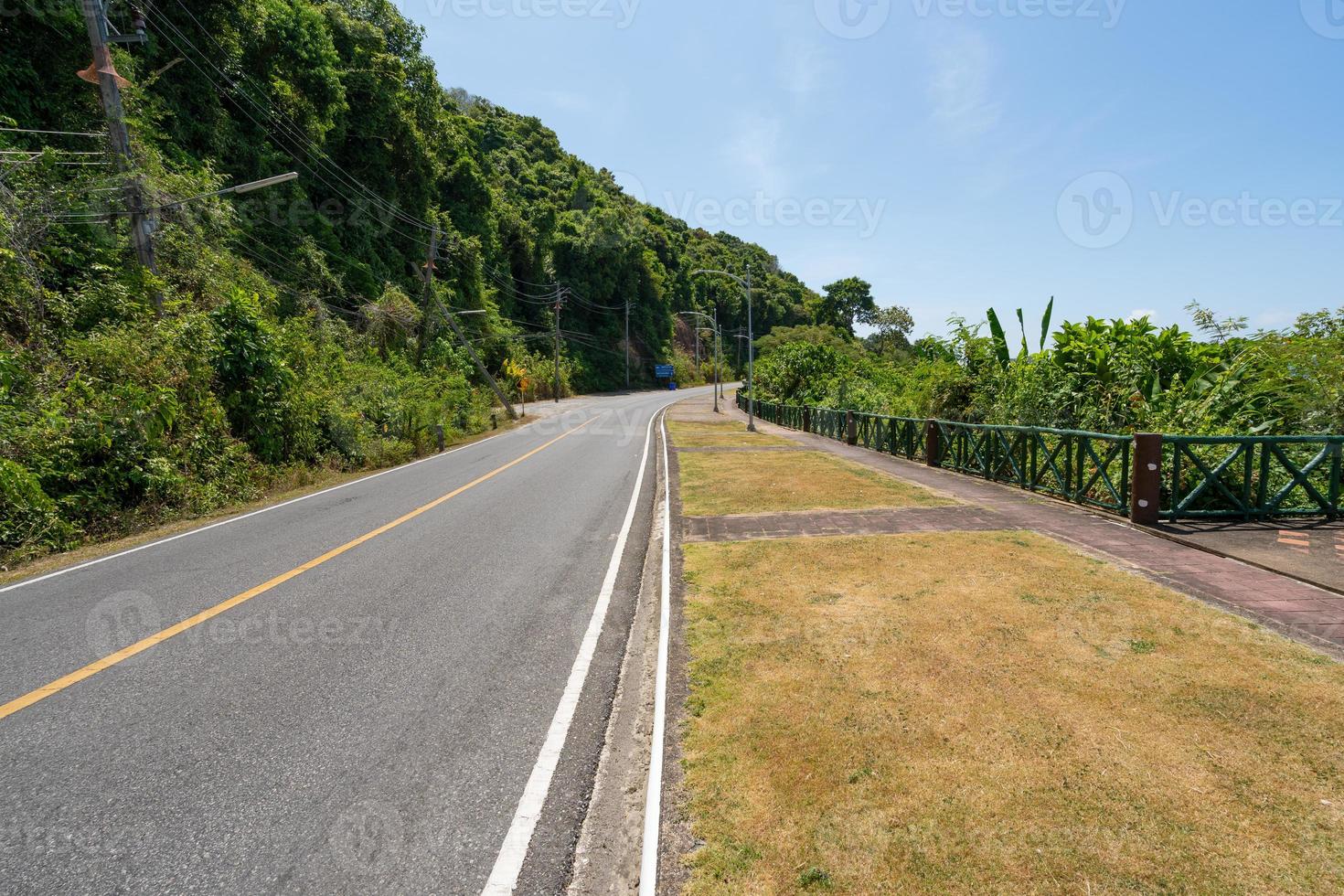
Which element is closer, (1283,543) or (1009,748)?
(1009,748)

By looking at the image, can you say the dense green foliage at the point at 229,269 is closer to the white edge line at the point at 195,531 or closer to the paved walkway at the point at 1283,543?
the white edge line at the point at 195,531

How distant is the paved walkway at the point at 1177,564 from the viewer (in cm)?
509

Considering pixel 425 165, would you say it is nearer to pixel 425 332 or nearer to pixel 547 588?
pixel 425 332

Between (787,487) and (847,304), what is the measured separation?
313ft

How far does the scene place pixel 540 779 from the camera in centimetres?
332

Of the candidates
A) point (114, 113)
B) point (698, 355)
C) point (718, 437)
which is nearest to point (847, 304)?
point (698, 355)

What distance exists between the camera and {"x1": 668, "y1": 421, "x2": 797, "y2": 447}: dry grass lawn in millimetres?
22659

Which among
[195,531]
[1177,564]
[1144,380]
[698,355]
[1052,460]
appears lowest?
[195,531]

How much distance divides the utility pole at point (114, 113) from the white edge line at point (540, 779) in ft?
42.6

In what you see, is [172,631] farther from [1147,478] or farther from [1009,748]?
[1147,478]

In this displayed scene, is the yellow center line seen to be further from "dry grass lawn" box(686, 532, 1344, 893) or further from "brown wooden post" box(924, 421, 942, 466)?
"brown wooden post" box(924, 421, 942, 466)

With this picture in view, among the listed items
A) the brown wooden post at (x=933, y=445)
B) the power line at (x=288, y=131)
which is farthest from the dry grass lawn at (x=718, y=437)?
the power line at (x=288, y=131)

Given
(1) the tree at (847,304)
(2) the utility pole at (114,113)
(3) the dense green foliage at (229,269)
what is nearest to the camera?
(3) the dense green foliage at (229,269)

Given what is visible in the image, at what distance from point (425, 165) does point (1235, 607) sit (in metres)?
44.2
